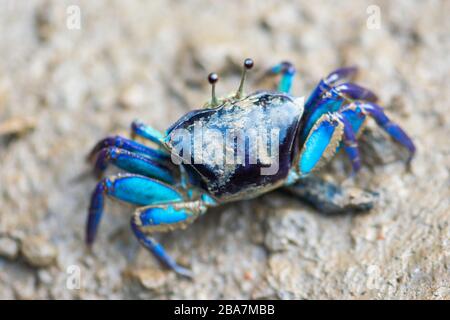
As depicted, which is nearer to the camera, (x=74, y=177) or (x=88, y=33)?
(x=74, y=177)

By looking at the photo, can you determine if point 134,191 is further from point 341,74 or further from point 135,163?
point 341,74

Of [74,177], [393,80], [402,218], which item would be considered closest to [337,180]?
[402,218]

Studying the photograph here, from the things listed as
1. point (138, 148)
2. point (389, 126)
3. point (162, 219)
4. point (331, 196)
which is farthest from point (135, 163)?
point (389, 126)

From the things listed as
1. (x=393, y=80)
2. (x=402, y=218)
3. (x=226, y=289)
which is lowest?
(x=226, y=289)

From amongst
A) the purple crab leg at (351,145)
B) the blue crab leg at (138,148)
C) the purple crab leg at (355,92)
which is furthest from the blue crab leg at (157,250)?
the purple crab leg at (355,92)

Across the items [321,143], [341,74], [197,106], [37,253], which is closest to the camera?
[321,143]

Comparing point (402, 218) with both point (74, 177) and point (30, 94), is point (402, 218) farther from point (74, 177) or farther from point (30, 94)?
point (30, 94)

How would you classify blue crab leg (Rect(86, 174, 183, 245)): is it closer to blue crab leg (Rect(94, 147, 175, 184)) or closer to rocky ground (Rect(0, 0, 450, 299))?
blue crab leg (Rect(94, 147, 175, 184))
